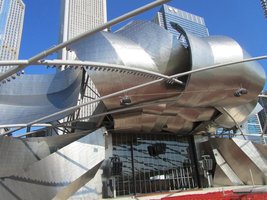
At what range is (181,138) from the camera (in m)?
29.5

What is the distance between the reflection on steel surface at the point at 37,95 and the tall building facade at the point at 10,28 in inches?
3851

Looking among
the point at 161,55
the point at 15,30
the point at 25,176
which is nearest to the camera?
the point at 25,176

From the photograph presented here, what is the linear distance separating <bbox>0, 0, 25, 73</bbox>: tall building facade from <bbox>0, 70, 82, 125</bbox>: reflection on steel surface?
321ft

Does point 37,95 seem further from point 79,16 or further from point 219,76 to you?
point 79,16

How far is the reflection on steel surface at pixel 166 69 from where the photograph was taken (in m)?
19.3

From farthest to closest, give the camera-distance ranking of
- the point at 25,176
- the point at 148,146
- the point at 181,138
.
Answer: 1. the point at 181,138
2. the point at 148,146
3. the point at 25,176

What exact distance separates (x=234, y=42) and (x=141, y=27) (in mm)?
8064

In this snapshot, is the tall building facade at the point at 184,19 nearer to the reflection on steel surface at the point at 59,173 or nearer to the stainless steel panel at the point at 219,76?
the stainless steel panel at the point at 219,76

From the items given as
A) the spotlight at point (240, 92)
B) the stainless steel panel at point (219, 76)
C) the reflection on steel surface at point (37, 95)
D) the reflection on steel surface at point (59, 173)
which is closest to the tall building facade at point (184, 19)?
the reflection on steel surface at point (37, 95)

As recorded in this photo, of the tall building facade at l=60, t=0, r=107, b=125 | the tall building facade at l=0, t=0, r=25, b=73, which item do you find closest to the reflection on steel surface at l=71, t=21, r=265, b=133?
the tall building facade at l=60, t=0, r=107, b=125

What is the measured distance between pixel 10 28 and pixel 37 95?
379 feet

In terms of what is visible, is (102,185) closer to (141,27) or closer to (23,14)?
(141,27)

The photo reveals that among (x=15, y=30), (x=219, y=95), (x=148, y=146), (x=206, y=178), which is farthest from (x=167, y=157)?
(x=15, y=30)

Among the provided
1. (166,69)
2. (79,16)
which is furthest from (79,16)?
(166,69)
